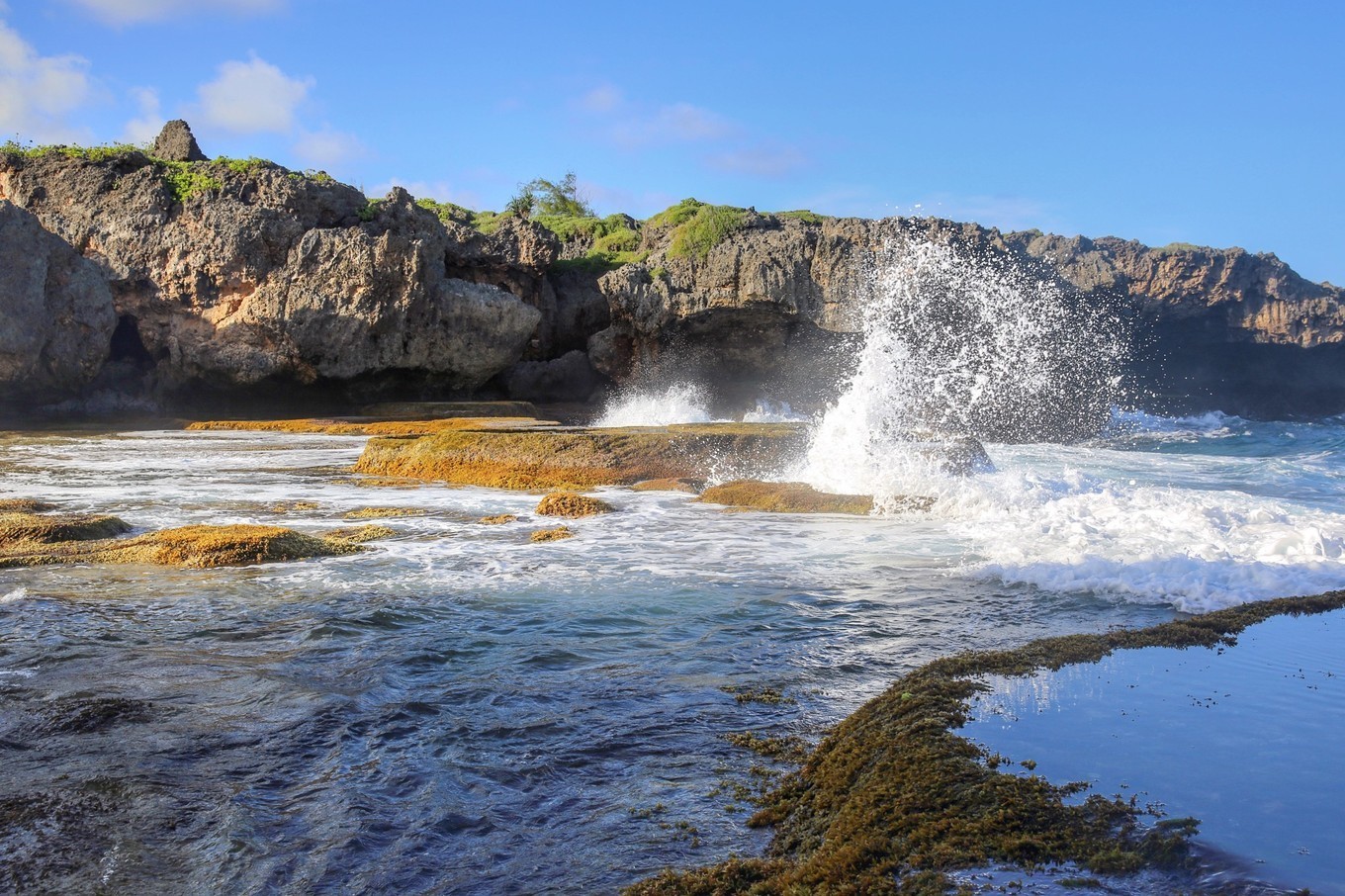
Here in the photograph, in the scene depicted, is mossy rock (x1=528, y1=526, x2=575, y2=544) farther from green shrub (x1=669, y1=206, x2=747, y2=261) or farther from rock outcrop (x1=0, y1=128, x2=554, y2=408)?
green shrub (x1=669, y1=206, x2=747, y2=261)

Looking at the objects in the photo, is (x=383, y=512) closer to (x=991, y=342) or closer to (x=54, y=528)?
(x=54, y=528)

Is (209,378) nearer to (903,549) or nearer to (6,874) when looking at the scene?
(903,549)

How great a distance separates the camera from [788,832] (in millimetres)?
2787

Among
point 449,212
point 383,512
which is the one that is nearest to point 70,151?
point 449,212

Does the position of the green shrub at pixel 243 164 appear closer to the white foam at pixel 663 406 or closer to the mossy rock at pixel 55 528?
the white foam at pixel 663 406

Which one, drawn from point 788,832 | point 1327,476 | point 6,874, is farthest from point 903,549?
point 1327,476

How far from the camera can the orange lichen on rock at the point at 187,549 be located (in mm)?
6355

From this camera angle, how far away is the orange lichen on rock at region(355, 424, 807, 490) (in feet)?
36.6

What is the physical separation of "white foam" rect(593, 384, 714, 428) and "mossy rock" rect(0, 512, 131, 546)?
17769 mm

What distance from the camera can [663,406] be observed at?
2817 cm

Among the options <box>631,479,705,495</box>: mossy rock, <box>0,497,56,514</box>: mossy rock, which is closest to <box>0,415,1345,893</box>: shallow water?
<box>0,497,56,514</box>: mossy rock

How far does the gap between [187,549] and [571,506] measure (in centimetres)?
342

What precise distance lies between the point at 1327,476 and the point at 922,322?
1366cm

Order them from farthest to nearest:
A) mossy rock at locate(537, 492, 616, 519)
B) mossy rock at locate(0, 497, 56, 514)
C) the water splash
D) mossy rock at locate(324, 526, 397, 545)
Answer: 1. the water splash
2. mossy rock at locate(537, 492, 616, 519)
3. mossy rock at locate(0, 497, 56, 514)
4. mossy rock at locate(324, 526, 397, 545)
